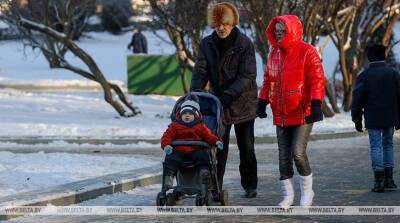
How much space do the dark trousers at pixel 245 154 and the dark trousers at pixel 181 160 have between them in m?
0.72

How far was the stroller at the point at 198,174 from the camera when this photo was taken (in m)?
9.18

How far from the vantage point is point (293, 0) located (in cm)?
2145

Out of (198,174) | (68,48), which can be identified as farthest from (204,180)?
(68,48)

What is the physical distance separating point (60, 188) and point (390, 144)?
11.8 ft

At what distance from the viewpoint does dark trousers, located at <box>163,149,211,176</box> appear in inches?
360

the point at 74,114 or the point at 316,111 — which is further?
the point at 74,114

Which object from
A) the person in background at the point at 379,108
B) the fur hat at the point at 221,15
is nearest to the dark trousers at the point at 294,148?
the fur hat at the point at 221,15

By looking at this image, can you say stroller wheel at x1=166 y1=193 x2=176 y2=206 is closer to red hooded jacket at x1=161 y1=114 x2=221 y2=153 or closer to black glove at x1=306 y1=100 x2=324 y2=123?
red hooded jacket at x1=161 y1=114 x2=221 y2=153

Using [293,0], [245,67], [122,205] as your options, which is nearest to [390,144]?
[245,67]

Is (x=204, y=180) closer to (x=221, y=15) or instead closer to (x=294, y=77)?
(x=294, y=77)

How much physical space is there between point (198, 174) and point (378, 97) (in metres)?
2.60

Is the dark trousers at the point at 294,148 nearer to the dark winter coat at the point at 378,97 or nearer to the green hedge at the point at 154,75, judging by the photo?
the dark winter coat at the point at 378,97

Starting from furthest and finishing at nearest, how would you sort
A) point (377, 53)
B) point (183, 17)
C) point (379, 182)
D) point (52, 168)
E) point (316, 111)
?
point (183, 17)
point (52, 168)
point (377, 53)
point (379, 182)
point (316, 111)

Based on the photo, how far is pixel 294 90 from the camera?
911cm
